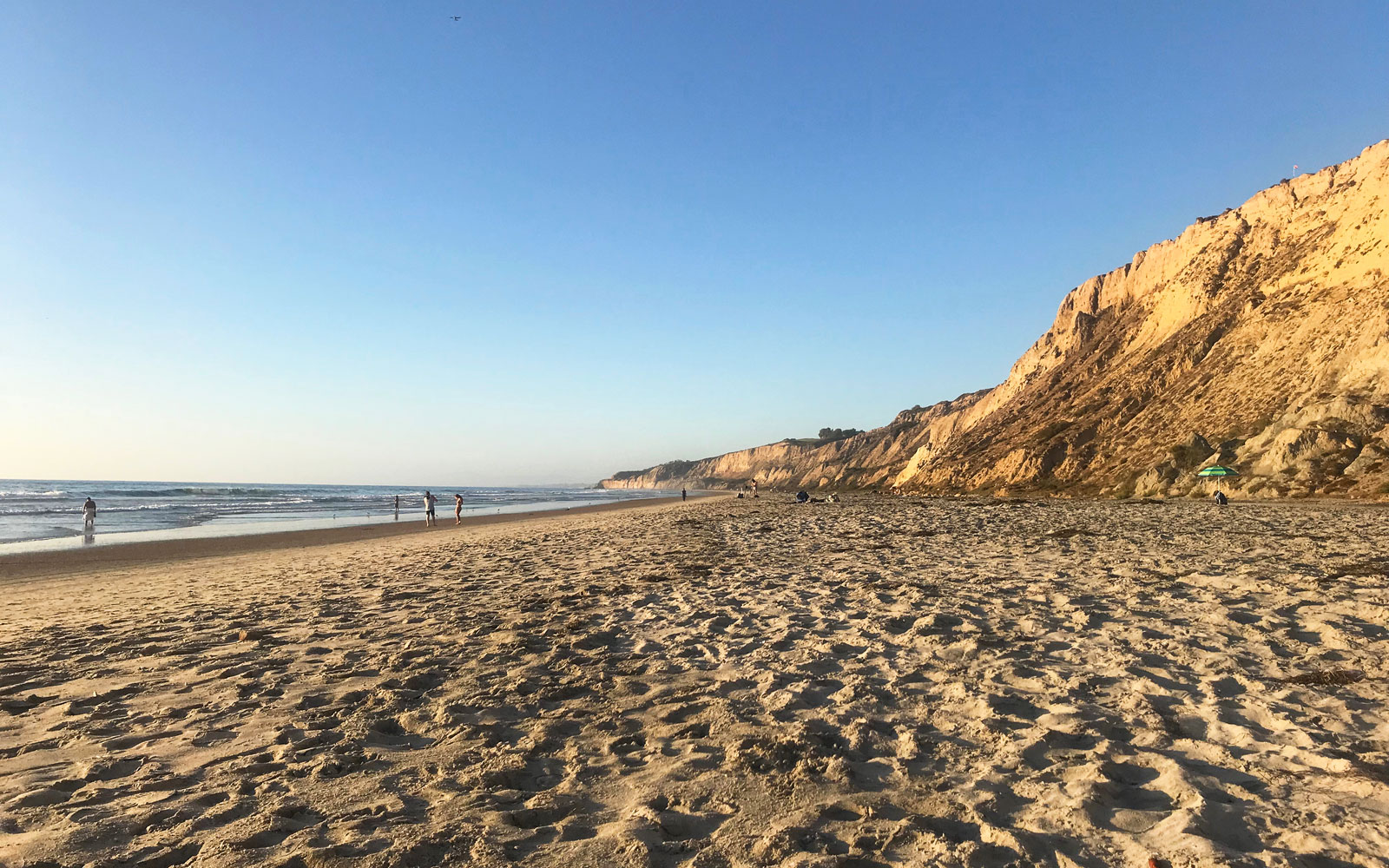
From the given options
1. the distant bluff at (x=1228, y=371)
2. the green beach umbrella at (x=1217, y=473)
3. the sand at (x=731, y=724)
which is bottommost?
the sand at (x=731, y=724)

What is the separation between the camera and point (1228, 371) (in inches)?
1261

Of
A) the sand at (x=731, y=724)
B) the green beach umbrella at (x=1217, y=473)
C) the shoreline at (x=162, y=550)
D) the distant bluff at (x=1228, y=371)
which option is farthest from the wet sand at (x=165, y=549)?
the distant bluff at (x=1228, y=371)

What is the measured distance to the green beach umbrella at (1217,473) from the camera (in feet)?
78.0

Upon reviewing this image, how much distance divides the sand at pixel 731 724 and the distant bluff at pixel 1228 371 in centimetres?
2063

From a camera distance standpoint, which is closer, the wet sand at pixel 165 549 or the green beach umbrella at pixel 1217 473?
the wet sand at pixel 165 549

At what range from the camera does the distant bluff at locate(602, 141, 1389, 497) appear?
23.9m

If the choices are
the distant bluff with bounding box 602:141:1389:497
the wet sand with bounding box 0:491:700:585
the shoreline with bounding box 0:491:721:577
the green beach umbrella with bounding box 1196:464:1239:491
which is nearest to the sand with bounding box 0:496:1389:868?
the shoreline with bounding box 0:491:721:577

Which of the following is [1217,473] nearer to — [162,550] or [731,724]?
[731,724]

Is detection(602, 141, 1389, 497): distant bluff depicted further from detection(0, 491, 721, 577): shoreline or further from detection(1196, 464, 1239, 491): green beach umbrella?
detection(0, 491, 721, 577): shoreline

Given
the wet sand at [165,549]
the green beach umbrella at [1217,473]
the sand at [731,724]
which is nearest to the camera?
the sand at [731,724]

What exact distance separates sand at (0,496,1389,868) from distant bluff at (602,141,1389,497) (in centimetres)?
2063

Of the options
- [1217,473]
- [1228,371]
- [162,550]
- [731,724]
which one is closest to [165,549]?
[162,550]

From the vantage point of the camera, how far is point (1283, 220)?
1517 inches

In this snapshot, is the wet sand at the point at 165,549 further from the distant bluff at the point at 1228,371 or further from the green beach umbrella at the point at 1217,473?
the distant bluff at the point at 1228,371
